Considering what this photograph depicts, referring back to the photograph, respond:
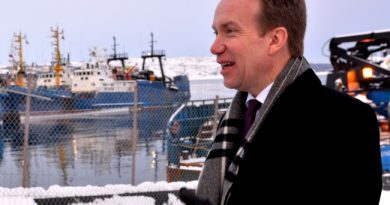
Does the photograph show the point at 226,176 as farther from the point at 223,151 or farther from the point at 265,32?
the point at 265,32

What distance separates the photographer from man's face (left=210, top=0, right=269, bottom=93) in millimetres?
1268

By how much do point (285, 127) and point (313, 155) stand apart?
9 centimetres

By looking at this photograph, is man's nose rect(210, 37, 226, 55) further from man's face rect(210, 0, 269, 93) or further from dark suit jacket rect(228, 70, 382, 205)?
dark suit jacket rect(228, 70, 382, 205)

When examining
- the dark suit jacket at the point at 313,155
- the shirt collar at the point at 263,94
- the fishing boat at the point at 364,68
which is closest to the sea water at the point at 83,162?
the fishing boat at the point at 364,68

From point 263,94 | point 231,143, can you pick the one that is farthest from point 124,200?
point 263,94

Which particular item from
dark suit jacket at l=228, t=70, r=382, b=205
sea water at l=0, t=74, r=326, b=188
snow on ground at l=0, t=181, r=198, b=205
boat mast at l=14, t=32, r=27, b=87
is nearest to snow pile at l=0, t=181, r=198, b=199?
snow on ground at l=0, t=181, r=198, b=205

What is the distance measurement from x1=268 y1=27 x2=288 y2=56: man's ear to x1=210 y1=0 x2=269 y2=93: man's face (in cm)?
1

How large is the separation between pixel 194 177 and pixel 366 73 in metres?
4.89

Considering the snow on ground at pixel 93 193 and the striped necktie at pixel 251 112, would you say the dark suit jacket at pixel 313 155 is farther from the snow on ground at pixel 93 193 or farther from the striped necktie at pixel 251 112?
the snow on ground at pixel 93 193

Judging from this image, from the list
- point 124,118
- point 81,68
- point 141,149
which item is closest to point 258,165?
point 141,149

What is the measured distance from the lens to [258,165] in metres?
1.18

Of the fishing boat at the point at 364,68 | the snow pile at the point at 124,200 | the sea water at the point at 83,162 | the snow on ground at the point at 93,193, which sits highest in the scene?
the fishing boat at the point at 364,68

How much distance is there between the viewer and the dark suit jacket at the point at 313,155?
1.13 m

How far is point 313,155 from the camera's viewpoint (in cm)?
113
